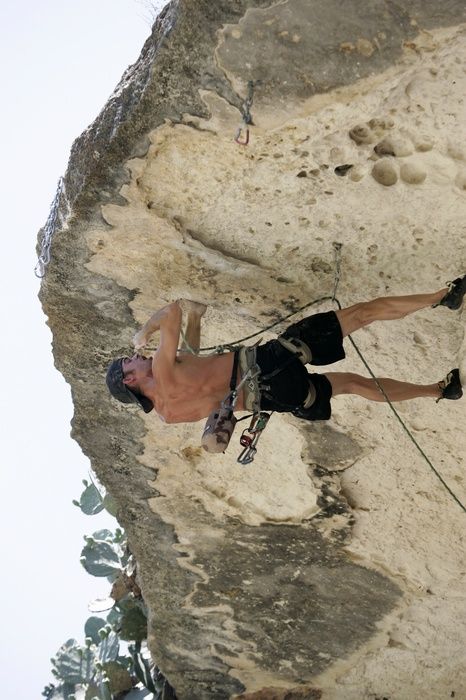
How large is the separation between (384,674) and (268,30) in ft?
13.4

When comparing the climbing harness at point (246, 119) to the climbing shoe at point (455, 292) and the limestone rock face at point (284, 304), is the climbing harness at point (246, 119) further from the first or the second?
the climbing shoe at point (455, 292)

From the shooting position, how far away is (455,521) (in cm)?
490

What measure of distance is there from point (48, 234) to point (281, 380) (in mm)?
1376

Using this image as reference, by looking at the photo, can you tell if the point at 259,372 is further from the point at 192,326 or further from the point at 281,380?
the point at 192,326

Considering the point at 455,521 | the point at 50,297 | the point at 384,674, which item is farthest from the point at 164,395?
the point at 384,674

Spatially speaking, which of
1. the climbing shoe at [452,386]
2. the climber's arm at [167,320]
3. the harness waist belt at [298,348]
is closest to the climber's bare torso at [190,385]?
the climber's arm at [167,320]

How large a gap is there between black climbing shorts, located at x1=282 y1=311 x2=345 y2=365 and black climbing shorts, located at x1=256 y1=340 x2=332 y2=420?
0.08m

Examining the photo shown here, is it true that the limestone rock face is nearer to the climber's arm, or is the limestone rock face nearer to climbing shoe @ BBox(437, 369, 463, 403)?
climbing shoe @ BBox(437, 369, 463, 403)

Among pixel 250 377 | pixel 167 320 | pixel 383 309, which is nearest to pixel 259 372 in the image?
pixel 250 377

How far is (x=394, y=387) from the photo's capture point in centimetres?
414

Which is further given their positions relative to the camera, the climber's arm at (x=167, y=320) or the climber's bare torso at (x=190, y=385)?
the climber's bare torso at (x=190, y=385)

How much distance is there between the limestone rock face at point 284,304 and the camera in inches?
136

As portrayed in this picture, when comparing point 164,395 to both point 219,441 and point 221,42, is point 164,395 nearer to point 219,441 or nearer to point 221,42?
point 219,441

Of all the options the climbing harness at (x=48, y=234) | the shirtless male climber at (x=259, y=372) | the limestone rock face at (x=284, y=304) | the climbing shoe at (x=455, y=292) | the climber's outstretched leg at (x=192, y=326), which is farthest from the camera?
the climbing harness at (x=48, y=234)
